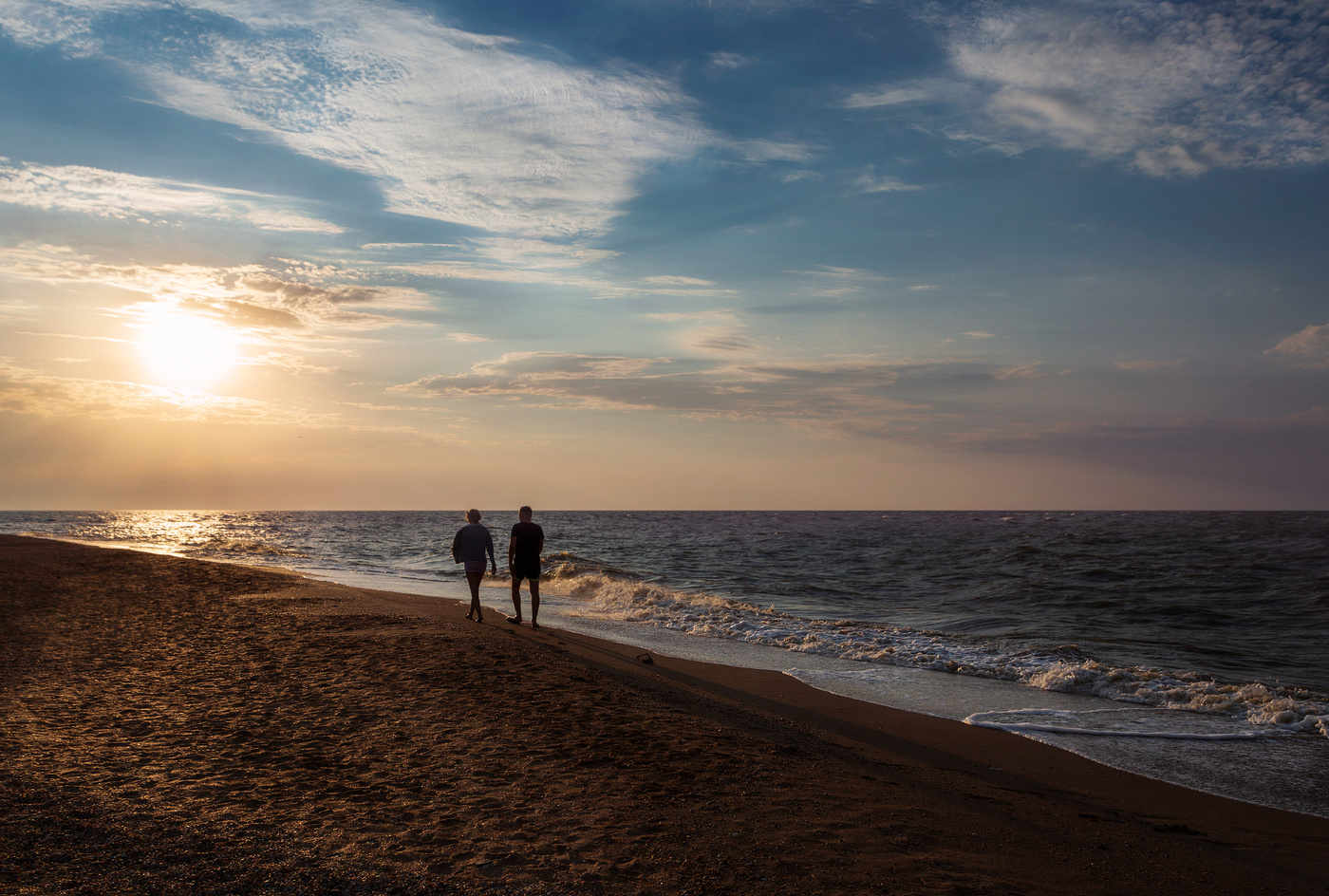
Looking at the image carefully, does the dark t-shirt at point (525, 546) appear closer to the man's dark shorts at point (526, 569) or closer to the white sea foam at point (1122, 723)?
the man's dark shorts at point (526, 569)

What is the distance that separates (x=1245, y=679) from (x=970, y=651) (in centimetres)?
374

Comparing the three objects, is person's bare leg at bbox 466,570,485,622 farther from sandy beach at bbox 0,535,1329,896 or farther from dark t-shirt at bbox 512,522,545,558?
sandy beach at bbox 0,535,1329,896

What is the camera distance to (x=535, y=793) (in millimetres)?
5012

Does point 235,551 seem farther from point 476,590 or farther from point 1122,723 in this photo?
point 1122,723

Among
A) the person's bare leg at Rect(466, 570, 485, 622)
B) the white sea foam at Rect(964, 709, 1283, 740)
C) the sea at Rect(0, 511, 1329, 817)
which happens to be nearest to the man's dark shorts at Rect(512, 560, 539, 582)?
the person's bare leg at Rect(466, 570, 485, 622)

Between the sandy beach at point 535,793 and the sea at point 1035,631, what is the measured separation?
1.39 metres

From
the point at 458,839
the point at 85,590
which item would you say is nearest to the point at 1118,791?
the point at 458,839

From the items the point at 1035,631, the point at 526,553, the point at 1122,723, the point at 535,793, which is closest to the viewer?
the point at 535,793

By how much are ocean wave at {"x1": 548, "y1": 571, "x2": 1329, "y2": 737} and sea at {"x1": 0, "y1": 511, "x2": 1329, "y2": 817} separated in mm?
39

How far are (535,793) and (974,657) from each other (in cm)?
939

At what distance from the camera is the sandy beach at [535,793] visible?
13.0 ft

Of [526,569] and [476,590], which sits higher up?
[526,569]

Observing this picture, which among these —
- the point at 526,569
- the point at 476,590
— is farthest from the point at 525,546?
the point at 476,590

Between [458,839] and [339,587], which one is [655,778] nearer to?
[458,839]
